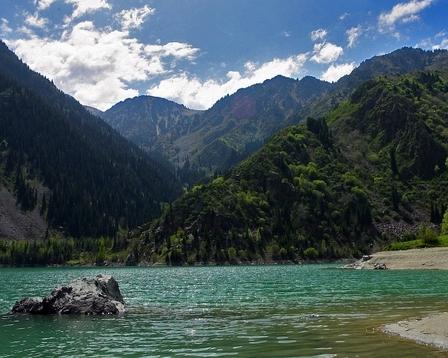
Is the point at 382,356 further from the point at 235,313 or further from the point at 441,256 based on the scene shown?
the point at 441,256

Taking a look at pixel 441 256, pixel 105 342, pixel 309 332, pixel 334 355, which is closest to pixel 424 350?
pixel 334 355

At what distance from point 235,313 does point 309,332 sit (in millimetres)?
16065

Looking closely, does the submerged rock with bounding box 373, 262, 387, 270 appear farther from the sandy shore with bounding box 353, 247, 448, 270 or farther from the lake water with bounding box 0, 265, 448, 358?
the lake water with bounding box 0, 265, 448, 358

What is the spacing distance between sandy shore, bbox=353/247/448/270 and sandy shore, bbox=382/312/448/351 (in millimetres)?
127859

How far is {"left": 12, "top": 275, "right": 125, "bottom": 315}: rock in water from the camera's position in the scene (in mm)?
53875

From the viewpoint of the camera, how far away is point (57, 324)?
149ft

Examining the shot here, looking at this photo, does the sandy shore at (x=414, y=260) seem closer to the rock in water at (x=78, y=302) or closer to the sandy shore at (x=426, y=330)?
the rock in water at (x=78, y=302)

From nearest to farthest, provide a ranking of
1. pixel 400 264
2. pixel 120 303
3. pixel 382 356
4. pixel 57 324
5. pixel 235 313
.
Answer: pixel 382 356, pixel 57 324, pixel 235 313, pixel 120 303, pixel 400 264

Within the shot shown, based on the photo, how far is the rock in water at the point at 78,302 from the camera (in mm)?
53875

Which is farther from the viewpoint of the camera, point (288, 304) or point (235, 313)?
point (288, 304)

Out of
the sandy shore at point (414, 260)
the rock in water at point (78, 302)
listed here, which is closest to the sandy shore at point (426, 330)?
the rock in water at point (78, 302)

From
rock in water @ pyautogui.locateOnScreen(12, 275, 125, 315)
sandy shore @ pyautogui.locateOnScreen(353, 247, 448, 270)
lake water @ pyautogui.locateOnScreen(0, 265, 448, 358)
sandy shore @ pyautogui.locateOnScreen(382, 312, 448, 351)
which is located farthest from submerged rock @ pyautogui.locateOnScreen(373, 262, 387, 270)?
sandy shore @ pyautogui.locateOnScreen(382, 312, 448, 351)

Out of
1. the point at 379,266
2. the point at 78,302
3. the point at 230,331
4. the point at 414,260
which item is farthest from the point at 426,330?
the point at 379,266

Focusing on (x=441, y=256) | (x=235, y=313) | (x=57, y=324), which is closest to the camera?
(x=57, y=324)
